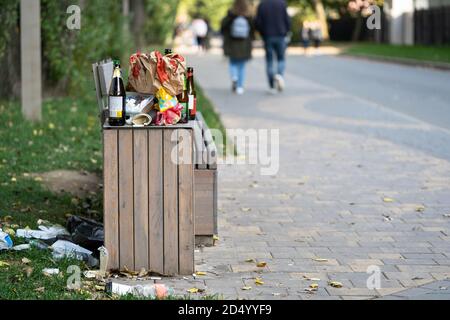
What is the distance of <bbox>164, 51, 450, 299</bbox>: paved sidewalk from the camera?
6.09m

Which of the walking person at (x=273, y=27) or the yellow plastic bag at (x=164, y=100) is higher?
the walking person at (x=273, y=27)

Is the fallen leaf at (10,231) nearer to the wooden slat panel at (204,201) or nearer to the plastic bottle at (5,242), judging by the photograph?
the plastic bottle at (5,242)

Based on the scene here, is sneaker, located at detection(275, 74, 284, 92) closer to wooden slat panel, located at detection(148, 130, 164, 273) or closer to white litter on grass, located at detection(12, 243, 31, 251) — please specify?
white litter on grass, located at detection(12, 243, 31, 251)

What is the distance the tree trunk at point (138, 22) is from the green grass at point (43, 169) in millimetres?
16478

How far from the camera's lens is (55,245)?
21.6ft

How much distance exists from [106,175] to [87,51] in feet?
34.9

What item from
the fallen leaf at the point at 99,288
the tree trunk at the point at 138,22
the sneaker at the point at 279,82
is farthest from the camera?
the tree trunk at the point at 138,22

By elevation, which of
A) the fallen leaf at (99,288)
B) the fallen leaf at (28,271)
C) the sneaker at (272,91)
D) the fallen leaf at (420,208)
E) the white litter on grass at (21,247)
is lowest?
the fallen leaf at (99,288)

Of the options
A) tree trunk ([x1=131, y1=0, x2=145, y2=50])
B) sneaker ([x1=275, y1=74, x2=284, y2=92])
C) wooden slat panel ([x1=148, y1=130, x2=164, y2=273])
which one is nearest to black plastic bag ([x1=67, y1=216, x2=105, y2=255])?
wooden slat panel ([x1=148, y1=130, x2=164, y2=273])

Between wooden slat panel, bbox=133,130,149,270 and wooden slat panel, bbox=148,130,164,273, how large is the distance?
25mm

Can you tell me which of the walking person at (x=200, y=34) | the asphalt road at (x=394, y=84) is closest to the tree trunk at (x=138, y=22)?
the asphalt road at (x=394, y=84)

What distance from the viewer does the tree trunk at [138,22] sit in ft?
104

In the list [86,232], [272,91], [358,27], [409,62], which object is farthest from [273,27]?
[358,27]

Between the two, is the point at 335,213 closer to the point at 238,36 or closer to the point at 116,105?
the point at 116,105
